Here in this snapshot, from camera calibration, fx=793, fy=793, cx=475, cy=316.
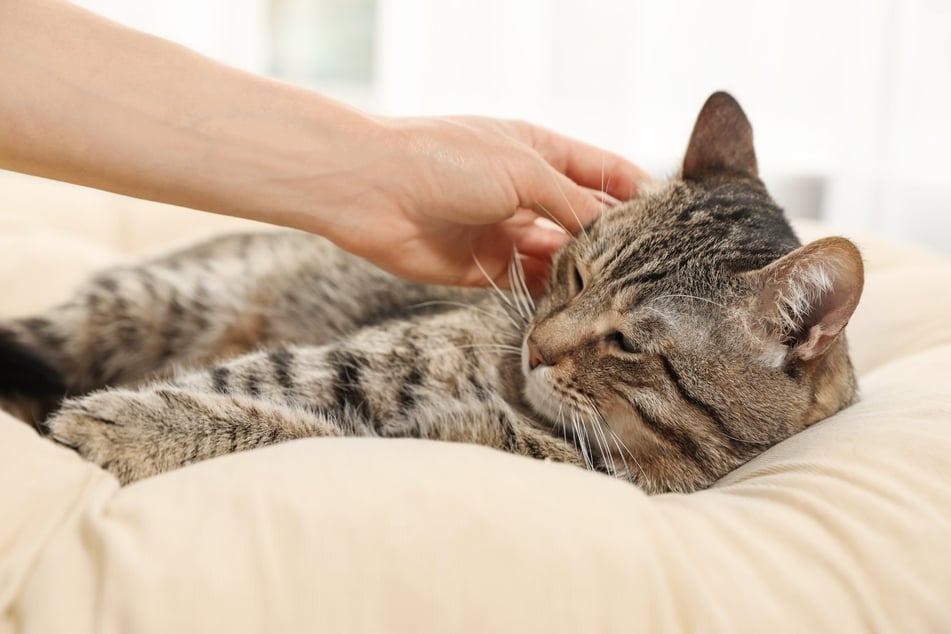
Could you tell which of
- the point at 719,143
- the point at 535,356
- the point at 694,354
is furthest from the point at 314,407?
the point at 719,143

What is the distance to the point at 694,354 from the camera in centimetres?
105

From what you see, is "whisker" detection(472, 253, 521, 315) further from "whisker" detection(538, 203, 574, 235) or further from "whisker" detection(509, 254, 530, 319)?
"whisker" detection(538, 203, 574, 235)

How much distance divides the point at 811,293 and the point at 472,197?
0.51 m

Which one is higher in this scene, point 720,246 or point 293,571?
point 720,246

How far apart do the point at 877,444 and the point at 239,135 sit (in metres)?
0.95

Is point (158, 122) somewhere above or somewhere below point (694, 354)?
above

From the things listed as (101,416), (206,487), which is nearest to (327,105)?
(101,416)

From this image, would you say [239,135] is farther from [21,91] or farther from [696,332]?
[696,332]

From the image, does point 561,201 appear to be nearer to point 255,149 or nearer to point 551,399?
point 551,399

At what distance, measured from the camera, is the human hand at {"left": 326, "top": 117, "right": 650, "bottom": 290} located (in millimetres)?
1225

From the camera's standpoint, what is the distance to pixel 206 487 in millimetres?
798

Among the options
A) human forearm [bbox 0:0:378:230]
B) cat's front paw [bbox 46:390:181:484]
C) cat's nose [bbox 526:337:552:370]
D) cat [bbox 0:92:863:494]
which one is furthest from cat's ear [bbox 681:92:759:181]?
cat's front paw [bbox 46:390:181:484]

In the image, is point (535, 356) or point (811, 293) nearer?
point (811, 293)

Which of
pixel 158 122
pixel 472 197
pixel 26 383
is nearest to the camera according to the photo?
pixel 158 122
